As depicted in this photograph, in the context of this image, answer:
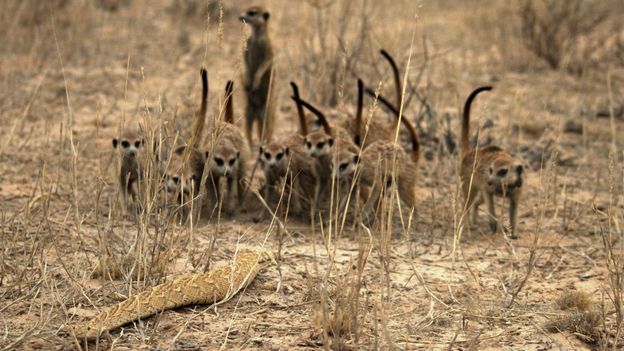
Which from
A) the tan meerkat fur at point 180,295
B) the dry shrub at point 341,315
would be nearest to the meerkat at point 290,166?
the tan meerkat fur at point 180,295

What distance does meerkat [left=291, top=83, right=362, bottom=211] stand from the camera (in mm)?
5633

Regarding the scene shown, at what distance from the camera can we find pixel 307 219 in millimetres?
5859

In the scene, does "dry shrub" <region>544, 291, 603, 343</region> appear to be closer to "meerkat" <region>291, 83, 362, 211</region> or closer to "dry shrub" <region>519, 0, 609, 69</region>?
"meerkat" <region>291, 83, 362, 211</region>

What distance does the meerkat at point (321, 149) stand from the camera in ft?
18.5

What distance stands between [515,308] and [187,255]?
1.61m

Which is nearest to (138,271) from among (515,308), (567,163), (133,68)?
(515,308)

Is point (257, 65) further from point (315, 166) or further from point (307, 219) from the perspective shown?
point (307, 219)

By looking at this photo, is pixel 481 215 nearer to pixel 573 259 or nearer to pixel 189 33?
pixel 573 259

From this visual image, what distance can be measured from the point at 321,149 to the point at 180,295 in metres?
2.02

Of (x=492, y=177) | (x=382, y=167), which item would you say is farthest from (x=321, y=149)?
(x=492, y=177)

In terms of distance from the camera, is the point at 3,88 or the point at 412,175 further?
the point at 3,88

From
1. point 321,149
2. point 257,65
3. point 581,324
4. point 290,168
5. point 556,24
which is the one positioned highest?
point 556,24

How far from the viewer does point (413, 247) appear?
512 centimetres

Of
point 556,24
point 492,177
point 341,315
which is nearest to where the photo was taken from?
point 341,315
